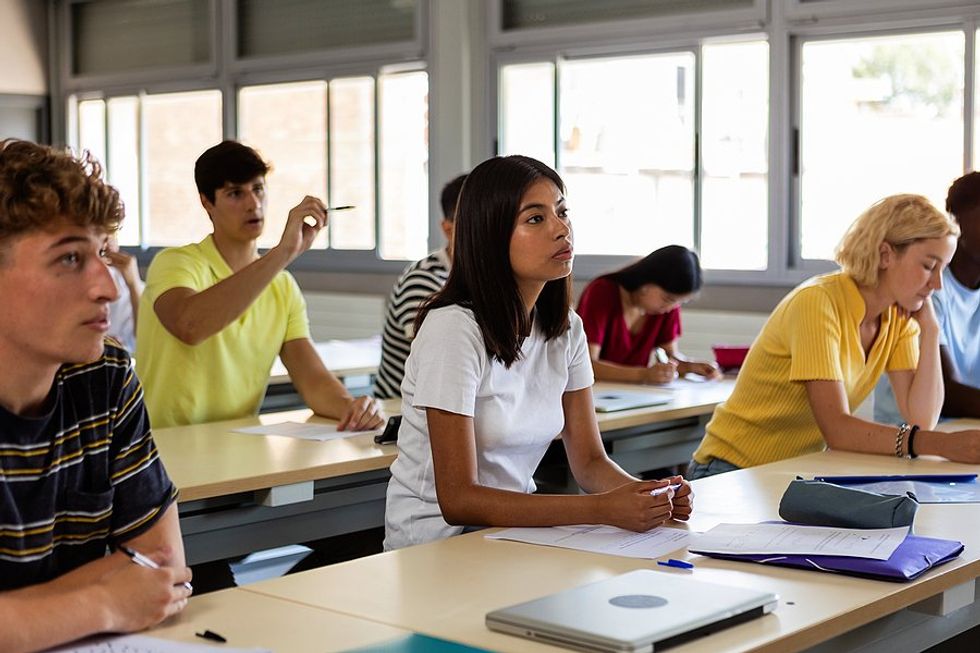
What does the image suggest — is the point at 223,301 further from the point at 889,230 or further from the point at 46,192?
the point at 46,192

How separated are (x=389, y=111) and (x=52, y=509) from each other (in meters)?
6.09

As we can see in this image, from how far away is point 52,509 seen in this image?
1.62 metres

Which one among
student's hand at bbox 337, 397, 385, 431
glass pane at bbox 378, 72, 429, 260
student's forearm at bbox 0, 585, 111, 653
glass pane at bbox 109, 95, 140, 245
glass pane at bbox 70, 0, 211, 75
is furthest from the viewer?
glass pane at bbox 109, 95, 140, 245

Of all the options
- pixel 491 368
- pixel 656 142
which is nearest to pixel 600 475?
pixel 491 368

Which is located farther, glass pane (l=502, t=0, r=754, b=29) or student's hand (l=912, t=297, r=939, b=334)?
glass pane (l=502, t=0, r=754, b=29)

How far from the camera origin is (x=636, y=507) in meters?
2.09

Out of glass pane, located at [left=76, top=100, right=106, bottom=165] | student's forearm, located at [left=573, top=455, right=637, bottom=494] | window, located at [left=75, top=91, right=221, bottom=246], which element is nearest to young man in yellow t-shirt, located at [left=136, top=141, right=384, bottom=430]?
student's forearm, located at [left=573, top=455, right=637, bottom=494]

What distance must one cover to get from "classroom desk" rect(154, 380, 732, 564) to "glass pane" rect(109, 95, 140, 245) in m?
6.03

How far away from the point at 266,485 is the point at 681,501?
91 centimetres

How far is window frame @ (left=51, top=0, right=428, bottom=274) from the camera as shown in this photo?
24.3ft

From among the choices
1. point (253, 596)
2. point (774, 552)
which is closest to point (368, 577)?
point (253, 596)

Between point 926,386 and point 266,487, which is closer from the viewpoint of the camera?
point 266,487

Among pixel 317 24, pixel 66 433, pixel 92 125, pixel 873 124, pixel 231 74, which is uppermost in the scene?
pixel 317 24

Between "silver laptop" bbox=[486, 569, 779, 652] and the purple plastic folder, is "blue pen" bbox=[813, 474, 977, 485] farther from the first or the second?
"silver laptop" bbox=[486, 569, 779, 652]
